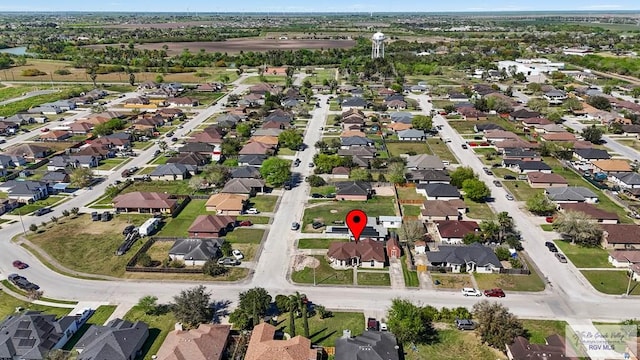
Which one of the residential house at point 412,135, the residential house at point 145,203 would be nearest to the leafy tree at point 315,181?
the residential house at point 145,203

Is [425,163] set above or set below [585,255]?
above

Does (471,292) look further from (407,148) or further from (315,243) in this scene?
(407,148)

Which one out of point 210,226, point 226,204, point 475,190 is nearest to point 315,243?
point 210,226

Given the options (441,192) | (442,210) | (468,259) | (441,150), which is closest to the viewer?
(468,259)

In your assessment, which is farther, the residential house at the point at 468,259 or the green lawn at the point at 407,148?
the green lawn at the point at 407,148

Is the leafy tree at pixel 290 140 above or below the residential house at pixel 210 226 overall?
above

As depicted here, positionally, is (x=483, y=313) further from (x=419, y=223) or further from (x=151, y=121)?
(x=151, y=121)

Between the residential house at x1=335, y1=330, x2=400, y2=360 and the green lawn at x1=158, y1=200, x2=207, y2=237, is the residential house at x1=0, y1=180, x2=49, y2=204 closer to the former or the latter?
the green lawn at x1=158, y1=200, x2=207, y2=237

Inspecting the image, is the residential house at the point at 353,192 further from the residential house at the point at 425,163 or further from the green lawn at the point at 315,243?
the green lawn at the point at 315,243
